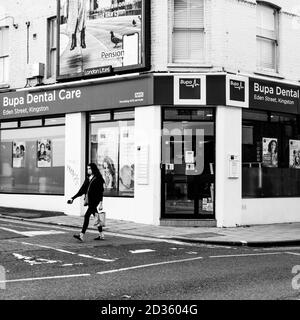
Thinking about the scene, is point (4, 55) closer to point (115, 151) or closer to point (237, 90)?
point (115, 151)

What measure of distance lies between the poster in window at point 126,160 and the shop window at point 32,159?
2669mm

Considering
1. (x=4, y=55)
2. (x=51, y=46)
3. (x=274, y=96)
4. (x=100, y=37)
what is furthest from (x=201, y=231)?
(x=4, y=55)

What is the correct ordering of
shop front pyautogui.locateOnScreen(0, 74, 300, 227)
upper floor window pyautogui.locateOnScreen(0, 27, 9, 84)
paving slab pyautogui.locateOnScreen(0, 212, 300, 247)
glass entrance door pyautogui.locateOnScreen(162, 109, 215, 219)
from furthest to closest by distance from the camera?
upper floor window pyautogui.locateOnScreen(0, 27, 9, 84) < glass entrance door pyautogui.locateOnScreen(162, 109, 215, 219) < shop front pyautogui.locateOnScreen(0, 74, 300, 227) < paving slab pyautogui.locateOnScreen(0, 212, 300, 247)

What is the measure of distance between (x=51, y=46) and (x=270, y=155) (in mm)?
8739

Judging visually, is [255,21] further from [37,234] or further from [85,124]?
[37,234]

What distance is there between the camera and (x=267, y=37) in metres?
17.9

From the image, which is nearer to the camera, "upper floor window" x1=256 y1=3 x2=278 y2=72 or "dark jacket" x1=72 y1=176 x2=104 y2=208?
"dark jacket" x1=72 y1=176 x2=104 y2=208

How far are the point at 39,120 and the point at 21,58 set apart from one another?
8.32 feet

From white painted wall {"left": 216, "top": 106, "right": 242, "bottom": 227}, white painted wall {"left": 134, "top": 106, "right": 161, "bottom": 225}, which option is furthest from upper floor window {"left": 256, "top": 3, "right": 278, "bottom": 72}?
white painted wall {"left": 134, "top": 106, "right": 161, "bottom": 225}

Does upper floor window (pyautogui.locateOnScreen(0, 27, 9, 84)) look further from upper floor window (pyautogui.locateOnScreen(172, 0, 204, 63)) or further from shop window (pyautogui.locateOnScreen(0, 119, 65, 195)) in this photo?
upper floor window (pyautogui.locateOnScreen(172, 0, 204, 63))

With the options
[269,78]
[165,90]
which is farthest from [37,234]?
[269,78]

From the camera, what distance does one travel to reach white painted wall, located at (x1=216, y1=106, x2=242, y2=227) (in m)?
16.1

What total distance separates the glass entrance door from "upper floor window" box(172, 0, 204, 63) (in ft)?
6.54

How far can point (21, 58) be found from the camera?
20297 mm
